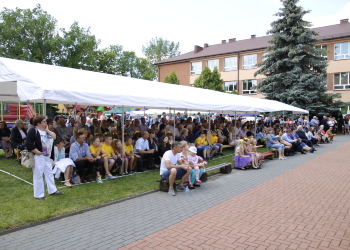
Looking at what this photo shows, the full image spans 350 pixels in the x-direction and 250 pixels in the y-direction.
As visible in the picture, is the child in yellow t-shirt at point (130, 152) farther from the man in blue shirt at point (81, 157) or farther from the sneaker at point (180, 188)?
the sneaker at point (180, 188)

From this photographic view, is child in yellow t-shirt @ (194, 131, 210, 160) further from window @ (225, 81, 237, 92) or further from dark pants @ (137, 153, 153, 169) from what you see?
window @ (225, 81, 237, 92)

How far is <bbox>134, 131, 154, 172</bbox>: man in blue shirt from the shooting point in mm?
8945

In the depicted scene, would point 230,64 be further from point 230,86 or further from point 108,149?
point 108,149

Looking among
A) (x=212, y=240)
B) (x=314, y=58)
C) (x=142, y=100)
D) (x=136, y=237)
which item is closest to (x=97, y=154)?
(x=142, y=100)

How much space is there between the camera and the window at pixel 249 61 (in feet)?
125

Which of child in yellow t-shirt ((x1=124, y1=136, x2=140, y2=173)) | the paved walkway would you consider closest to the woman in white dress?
the paved walkway

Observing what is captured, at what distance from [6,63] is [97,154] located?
10.1ft

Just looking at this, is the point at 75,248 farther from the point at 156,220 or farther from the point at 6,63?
the point at 6,63

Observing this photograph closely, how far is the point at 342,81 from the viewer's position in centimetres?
3138

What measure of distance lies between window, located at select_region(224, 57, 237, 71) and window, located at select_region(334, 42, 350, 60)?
12603mm

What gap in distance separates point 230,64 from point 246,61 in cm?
244

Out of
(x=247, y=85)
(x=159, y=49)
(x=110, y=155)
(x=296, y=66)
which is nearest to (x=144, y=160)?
(x=110, y=155)

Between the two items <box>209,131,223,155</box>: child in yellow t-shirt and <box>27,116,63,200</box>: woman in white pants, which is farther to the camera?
<box>209,131,223,155</box>: child in yellow t-shirt

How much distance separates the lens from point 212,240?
4086mm
